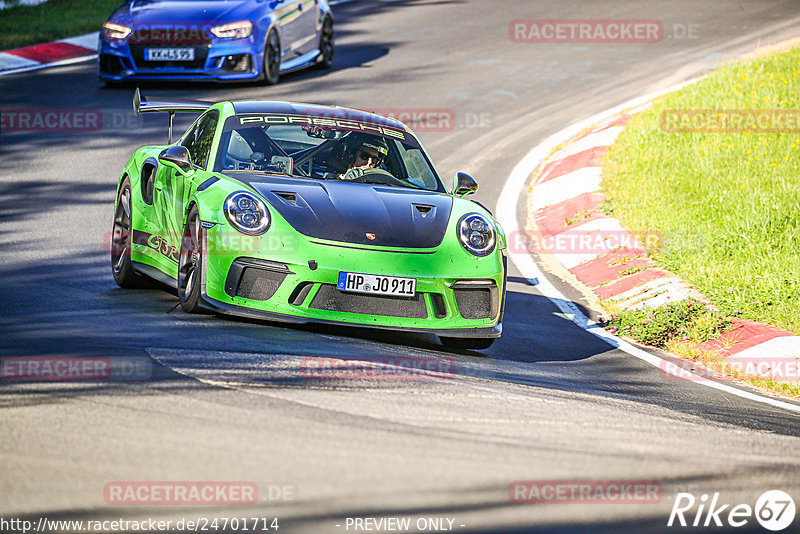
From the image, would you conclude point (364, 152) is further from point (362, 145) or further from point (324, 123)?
point (324, 123)

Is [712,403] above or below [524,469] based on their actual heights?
below

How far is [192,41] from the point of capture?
48.3 feet

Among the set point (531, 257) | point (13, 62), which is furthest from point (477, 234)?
point (13, 62)

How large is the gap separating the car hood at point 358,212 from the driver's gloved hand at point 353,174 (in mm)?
276

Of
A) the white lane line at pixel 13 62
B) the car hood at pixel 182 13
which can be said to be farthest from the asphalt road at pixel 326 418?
the white lane line at pixel 13 62

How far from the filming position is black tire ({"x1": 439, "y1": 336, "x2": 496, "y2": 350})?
7.11m

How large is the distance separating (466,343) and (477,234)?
74 cm

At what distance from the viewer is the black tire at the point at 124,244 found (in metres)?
8.13

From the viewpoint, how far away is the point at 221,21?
1484 cm

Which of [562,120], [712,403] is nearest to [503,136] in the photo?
[562,120]

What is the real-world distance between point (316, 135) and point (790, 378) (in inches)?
142

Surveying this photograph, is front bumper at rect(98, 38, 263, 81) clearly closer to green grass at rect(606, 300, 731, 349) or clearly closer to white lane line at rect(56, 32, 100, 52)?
white lane line at rect(56, 32, 100, 52)

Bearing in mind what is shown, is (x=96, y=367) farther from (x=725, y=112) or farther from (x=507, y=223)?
(x=725, y=112)

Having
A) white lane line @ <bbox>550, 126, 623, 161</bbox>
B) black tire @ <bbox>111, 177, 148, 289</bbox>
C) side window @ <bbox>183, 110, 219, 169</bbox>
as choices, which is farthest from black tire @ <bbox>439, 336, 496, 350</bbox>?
white lane line @ <bbox>550, 126, 623, 161</bbox>
